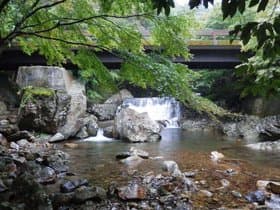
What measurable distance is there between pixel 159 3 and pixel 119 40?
20.2 feet

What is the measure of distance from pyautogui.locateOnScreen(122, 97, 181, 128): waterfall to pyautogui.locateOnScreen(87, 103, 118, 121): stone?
85 centimetres

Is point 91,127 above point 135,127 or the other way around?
the other way around

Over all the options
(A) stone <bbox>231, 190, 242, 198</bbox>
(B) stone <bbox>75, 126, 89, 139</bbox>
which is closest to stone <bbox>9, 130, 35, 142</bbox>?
(B) stone <bbox>75, 126, 89, 139</bbox>

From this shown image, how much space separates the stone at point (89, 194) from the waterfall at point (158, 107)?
1563 cm

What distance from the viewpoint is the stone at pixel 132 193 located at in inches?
270

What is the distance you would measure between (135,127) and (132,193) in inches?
332

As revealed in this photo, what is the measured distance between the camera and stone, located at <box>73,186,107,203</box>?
663cm

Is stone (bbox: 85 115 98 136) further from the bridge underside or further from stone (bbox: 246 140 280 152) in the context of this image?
stone (bbox: 246 140 280 152)

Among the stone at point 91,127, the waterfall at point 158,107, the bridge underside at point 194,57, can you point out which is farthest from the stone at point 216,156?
the waterfall at point 158,107

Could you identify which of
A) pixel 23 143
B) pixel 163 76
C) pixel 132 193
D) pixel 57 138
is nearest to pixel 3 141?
pixel 23 143

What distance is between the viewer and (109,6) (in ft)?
24.0

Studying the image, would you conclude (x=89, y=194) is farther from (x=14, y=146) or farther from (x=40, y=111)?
(x=40, y=111)

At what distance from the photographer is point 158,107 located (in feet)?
76.9

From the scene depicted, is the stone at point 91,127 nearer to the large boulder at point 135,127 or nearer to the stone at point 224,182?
the large boulder at point 135,127
